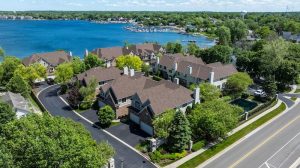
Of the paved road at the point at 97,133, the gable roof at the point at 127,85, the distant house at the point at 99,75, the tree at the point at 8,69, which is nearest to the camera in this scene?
the paved road at the point at 97,133

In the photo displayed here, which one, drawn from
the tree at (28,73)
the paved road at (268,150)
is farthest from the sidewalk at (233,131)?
the tree at (28,73)

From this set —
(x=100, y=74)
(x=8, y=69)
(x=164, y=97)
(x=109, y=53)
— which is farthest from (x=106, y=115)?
(x=109, y=53)

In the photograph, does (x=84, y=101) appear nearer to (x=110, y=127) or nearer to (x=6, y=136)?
(x=110, y=127)

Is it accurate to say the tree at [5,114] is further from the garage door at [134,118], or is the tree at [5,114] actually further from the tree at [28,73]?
the tree at [28,73]

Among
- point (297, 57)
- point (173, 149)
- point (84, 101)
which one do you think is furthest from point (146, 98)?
point (297, 57)

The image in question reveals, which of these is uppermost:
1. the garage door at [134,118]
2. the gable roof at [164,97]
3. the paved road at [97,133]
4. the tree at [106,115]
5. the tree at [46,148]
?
the tree at [46,148]

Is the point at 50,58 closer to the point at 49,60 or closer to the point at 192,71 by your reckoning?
the point at 49,60
